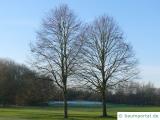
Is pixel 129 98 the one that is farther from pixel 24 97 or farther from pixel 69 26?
pixel 69 26

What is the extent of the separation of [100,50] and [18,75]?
66.3 metres

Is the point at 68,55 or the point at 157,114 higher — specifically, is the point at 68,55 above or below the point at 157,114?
above

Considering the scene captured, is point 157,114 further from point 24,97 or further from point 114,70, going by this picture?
point 24,97

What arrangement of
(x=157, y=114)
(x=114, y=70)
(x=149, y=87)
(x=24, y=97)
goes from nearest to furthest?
(x=157, y=114) → (x=114, y=70) → (x=24, y=97) → (x=149, y=87)

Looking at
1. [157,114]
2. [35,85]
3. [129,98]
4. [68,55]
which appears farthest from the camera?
[129,98]

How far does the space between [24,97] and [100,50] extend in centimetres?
5834

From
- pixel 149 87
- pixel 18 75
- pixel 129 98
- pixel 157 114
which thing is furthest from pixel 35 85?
pixel 157 114

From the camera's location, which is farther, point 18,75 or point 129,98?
point 129,98

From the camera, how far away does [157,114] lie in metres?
16.4

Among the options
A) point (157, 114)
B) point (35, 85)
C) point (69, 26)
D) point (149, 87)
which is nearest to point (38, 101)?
point (35, 85)

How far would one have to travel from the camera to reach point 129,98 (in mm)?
138000

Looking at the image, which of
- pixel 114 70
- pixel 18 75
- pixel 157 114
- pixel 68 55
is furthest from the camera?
pixel 18 75

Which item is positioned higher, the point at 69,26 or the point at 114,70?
the point at 69,26

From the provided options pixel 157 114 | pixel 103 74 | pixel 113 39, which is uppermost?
pixel 113 39
